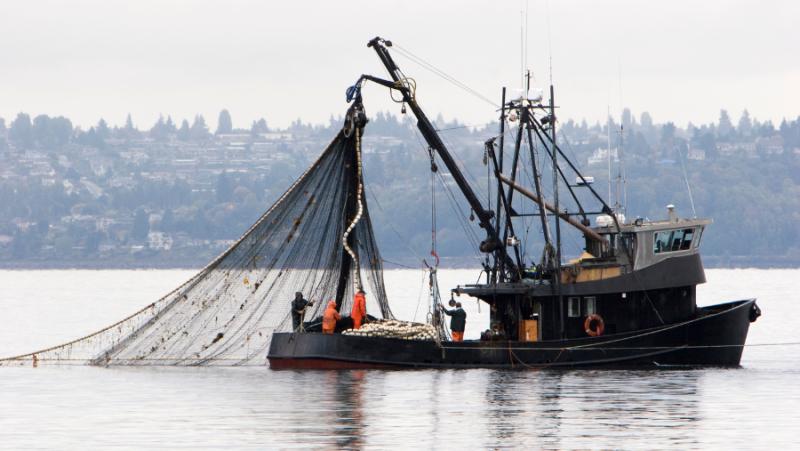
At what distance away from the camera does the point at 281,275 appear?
51188 mm

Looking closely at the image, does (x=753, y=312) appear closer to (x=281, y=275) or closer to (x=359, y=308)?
(x=359, y=308)

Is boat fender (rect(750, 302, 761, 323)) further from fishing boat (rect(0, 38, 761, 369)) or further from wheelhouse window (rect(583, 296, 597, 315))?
wheelhouse window (rect(583, 296, 597, 315))

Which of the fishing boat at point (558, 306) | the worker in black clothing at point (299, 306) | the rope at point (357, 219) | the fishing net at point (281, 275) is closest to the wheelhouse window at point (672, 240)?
the fishing boat at point (558, 306)

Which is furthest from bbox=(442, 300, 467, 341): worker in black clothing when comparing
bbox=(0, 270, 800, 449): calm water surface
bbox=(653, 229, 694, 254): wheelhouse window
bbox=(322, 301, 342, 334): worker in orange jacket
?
bbox=(653, 229, 694, 254): wheelhouse window

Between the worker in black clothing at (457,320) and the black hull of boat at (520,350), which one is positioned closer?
the black hull of boat at (520,350)

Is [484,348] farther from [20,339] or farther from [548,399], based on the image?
[20,339]

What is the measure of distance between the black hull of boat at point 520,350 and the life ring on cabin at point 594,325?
19 centimetres

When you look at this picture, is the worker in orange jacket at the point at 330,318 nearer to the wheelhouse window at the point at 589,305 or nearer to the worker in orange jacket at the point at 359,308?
the worker in orange jacket at the point at 359,308

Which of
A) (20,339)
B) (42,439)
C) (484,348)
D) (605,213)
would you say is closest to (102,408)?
(42,439)

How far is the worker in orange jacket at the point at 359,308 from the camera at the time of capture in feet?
169

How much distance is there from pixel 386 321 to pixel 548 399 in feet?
28.2

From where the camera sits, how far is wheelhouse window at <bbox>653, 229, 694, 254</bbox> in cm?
5319

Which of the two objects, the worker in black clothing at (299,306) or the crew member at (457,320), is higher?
the worker in black clothing at (299,306)

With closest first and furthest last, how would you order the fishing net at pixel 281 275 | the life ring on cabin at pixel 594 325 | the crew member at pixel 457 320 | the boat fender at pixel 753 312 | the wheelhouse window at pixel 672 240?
the fishing net at pixel 281 275
the life ring on cabin at pixel 594 325
the crew member at pixel 457 320
the wheelhouse window at pixel 672 240
the boat fender at pixel 753 312
